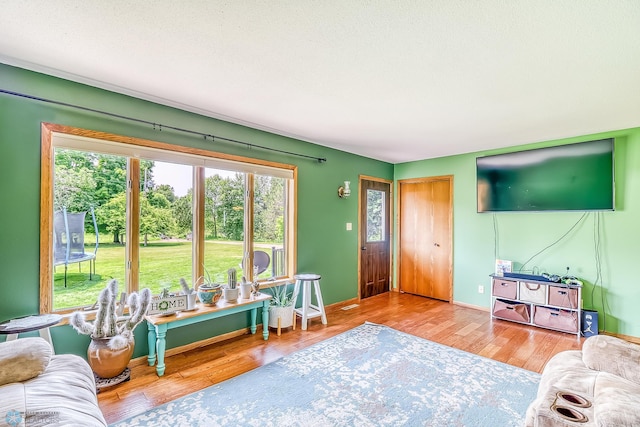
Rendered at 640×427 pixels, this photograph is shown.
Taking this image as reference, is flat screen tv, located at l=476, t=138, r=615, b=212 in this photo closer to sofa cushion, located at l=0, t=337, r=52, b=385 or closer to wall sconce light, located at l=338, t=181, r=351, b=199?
wall sconce light, located at l=338, t=181, r=351, b=199

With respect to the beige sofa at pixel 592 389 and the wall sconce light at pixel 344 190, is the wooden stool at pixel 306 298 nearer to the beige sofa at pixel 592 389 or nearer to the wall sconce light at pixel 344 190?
the wall sconce light at pixel 344 190

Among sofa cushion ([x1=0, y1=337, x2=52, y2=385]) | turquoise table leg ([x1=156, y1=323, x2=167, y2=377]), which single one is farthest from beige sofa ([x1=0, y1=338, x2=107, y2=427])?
turquoise table leg ([x1=156, y1=323, x2=167, y2=377])

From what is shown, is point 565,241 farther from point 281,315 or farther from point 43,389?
point 43,389

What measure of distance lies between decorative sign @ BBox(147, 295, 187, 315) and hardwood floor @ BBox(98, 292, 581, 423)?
0.49m

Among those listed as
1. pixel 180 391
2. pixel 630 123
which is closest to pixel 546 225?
pixel 630 123

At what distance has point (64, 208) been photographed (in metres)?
2.32

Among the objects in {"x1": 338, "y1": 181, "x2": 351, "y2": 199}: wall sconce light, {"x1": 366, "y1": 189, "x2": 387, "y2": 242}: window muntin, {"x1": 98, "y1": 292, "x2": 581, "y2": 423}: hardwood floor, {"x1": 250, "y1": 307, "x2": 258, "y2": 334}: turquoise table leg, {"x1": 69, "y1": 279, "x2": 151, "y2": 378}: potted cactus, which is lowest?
{"x1": 98, "y1": 292, "x2": 581, "y2": 423}: hardwood floor

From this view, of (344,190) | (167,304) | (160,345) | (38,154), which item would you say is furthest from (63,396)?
(344,190)

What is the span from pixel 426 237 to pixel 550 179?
1.87m

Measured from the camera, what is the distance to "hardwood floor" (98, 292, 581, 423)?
2.18 meters

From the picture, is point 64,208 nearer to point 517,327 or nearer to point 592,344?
point 592,344

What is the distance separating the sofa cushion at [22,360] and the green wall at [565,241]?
4704mm

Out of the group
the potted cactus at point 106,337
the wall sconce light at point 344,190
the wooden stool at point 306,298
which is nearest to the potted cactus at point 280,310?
the wooden stool at point 306,298

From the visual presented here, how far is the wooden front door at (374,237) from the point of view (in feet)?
15.8
